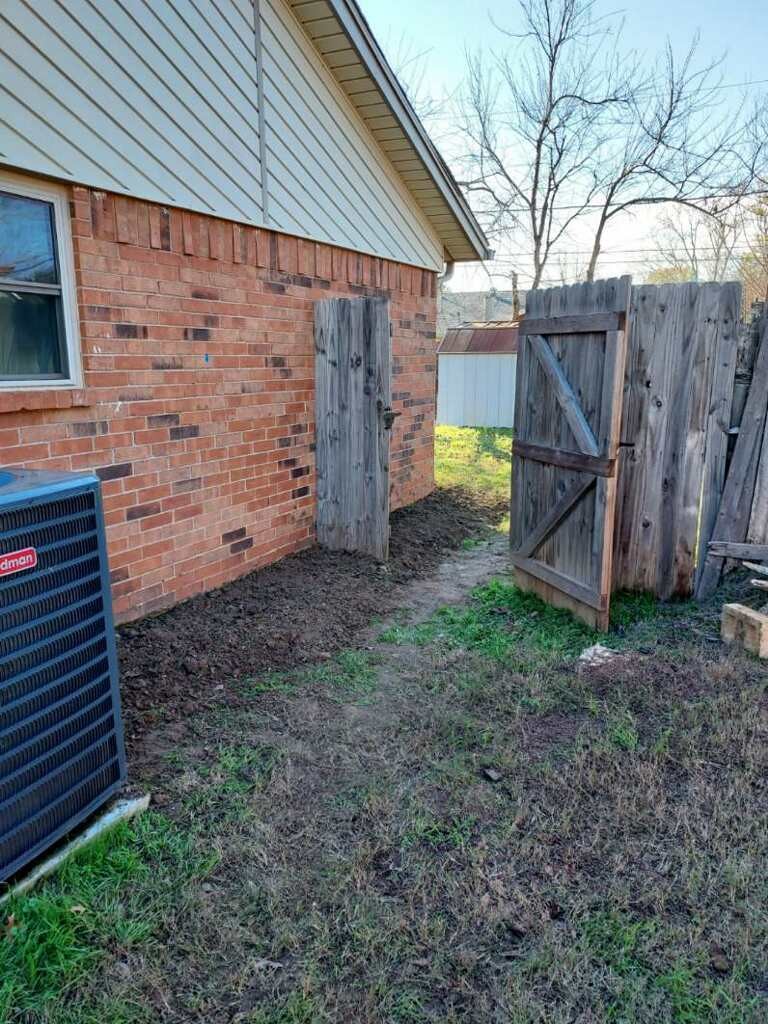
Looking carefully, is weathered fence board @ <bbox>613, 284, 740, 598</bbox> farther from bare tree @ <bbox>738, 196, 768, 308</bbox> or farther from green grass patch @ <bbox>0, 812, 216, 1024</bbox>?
bare tree @ <bbox>738, 196, 768, 308</bbox>

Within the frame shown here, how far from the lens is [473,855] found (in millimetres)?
2371

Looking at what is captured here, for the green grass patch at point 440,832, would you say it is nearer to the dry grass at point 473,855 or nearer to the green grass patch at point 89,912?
the dry grass at point 473,855

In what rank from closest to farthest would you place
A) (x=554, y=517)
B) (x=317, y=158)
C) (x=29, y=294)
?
(x=29, y=294) < (x=554, y=517) < (x=317, y=158)

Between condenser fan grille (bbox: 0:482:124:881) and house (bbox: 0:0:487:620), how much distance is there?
1459mm

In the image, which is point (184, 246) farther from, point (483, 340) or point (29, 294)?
point (483, 340)

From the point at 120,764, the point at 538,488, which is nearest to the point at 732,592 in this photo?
the point at 538,488

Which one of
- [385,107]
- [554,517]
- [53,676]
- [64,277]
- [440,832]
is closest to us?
[53,676]

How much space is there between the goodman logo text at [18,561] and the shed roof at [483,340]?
44.3 ft

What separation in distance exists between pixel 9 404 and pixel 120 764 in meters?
1.86

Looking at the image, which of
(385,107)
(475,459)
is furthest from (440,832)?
(475,459)

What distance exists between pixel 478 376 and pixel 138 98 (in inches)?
458

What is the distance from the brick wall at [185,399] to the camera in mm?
3811

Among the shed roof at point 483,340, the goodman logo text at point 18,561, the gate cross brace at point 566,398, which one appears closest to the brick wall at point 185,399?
the goodman logo text at point 18,561

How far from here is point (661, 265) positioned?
22.2 m
